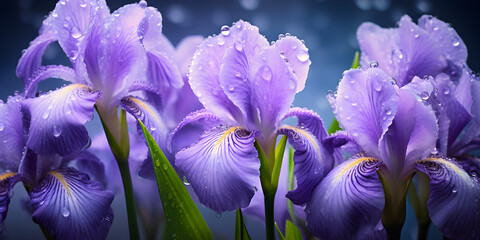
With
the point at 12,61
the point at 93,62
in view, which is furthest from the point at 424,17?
the point at 12,61

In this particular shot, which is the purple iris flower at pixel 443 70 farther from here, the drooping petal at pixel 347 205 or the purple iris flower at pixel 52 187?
the purple iris flower at pixel 52 187

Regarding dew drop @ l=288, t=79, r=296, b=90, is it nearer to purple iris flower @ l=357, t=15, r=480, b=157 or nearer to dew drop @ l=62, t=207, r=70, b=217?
purple iris flower @ l=357, t=15, r=480, b=157

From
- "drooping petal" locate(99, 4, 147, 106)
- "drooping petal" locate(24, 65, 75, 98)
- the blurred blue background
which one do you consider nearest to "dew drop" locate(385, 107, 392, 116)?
"drooping petal" locate(99, 4, 147, 106)

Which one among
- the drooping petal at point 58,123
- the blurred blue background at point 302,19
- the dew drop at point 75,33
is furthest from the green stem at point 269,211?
the blurred blue background at point 302,19

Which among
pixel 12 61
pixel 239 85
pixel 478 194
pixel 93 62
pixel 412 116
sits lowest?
pixel 478 194

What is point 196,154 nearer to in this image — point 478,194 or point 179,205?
point 179,205

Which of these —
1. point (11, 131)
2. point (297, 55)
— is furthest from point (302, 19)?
point (11, 131)
